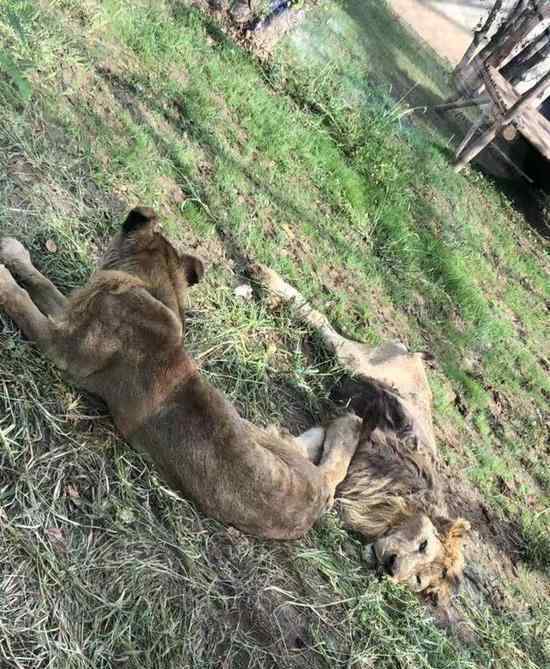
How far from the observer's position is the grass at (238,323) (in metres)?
3.47

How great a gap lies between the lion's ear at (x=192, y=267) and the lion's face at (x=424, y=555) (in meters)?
2.27

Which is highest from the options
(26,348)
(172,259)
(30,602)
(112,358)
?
(172,259)

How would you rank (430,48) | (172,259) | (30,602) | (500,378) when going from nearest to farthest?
(30,602)
(172,259)
(500,378)
(430,48)

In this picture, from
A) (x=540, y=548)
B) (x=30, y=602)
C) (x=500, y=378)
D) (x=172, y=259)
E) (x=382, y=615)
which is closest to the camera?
(x=30, y=602)

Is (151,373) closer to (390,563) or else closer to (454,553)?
(390,563)

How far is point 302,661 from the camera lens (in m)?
3.95

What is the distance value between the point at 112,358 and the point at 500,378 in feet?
18.3

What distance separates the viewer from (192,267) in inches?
162

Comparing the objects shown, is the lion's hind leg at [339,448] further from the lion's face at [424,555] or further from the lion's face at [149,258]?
the lion's face at [149,258]

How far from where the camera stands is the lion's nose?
15.5 ft

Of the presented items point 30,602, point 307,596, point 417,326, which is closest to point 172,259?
point 30,602

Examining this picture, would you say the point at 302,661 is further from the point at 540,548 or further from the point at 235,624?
the point at 540,548

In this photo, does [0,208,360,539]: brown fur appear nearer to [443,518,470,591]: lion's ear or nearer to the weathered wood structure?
[443,518,470,591]: lion's ear

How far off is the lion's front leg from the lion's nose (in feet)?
8.87
